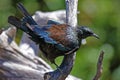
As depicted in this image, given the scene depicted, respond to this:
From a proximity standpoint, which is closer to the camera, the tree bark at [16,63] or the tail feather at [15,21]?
the tail feather at [15,21]

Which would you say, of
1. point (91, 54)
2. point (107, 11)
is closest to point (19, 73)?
point (91, 54)

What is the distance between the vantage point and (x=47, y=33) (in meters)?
1.66

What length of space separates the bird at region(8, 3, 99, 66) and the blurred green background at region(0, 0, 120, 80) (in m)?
0.99

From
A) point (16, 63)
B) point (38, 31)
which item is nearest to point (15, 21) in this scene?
point (38, 31)

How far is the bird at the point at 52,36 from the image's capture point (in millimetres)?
1631

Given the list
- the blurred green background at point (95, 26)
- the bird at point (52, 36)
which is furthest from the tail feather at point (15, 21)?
the blurred green background at point (95, 26)

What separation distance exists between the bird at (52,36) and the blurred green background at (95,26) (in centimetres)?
99

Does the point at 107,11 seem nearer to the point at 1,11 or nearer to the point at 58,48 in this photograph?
the point at 1,11

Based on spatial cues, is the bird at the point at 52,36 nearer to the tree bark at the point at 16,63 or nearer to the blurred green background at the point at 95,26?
the tree bark at the point at 16,63

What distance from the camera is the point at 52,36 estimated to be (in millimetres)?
1656

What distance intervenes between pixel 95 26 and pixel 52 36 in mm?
1209

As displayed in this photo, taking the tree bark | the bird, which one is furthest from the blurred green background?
the bird

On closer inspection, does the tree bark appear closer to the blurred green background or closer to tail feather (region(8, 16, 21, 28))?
tail feather (region(8, 16, 21, 28))

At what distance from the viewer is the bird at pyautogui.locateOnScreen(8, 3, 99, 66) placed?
1.63 meters
